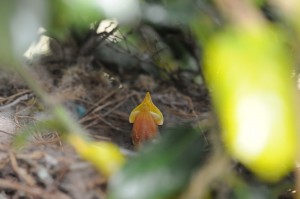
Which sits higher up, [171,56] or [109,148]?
[171,56]

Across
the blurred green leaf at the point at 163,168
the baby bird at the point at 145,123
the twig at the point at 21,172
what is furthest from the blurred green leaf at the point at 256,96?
the baby bird at the point at 145,123

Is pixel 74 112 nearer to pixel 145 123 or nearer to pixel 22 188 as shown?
pixel 145 123

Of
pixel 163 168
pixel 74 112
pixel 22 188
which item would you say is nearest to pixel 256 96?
pixel 163 168

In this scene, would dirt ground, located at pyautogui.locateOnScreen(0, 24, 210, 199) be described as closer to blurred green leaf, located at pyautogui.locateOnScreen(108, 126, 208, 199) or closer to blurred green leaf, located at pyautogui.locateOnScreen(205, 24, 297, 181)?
blurred green leaf, located at pyautogui.locateOnScreen(108, 126, 208, 199)

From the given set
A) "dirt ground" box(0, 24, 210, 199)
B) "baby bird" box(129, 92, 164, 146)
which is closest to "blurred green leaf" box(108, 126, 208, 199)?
"dirt ground" box(0, 24, 210, 199)

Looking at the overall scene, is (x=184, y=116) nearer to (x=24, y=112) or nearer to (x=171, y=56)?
(x=171, y=56)

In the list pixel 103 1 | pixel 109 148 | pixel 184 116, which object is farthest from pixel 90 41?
pixel 103 1

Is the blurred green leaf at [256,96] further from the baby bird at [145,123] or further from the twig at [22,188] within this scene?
the baby bird at [145,123]
